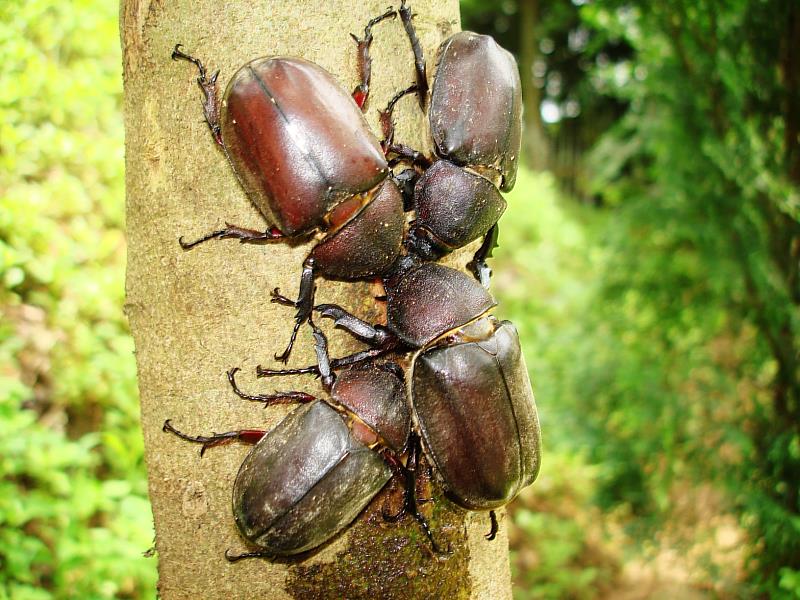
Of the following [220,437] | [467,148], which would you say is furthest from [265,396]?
[467,148]

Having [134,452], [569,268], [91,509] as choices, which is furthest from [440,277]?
[569,268]

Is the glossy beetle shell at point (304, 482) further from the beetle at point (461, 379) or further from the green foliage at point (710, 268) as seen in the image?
the green foliage at point (710, 268)

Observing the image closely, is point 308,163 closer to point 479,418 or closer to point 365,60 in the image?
point 365,60

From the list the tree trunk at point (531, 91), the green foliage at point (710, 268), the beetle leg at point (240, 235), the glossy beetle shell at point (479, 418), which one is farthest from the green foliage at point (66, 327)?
the tree trunk at point (531, 91)

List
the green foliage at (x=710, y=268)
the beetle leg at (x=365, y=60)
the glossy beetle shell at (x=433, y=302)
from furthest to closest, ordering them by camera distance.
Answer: the green foliage at (x=710, y=268)
the glossy beetle shell at (x=433, y=302)
the beetle leg at (x=365, y=60)

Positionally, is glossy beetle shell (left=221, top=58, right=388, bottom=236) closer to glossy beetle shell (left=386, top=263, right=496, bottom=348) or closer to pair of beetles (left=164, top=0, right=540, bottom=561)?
pair of beetles (left=164, top=0, right=540, bottom=561)

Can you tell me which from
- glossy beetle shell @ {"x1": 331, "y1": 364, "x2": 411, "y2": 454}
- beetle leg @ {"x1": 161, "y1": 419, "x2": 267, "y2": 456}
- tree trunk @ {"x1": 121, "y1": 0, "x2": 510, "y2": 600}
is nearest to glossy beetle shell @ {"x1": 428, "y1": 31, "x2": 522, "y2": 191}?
tree trunk @ {"x1": 121, "y1": 0, "x2": 510, "y2": 600}
